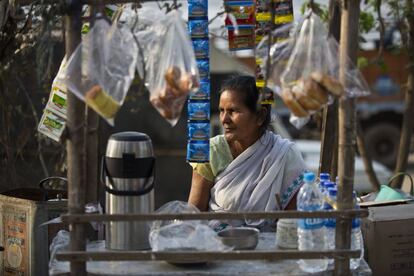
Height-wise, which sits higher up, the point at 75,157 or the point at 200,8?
the point at 200,8

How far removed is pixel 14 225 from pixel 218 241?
136 centimetres

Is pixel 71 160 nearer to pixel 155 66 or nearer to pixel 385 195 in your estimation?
pixel 155 66

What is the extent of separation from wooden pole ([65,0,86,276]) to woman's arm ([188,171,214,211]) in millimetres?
1031

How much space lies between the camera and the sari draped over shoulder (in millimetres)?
3174

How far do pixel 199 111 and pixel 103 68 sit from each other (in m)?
0.82

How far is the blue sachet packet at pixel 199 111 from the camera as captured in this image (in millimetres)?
3049

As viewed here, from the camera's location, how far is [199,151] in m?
3.04

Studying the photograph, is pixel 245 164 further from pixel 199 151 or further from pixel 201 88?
pixel 201 88

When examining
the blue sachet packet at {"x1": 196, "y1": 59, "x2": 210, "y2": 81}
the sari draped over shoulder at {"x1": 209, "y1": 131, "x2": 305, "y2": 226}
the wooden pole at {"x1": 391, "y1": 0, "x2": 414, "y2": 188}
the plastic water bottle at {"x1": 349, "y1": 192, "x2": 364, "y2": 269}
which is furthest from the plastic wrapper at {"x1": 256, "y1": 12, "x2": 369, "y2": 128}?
the wooden pole at {"x1": 391, "y1": 0, "x2": 414, "y2": 188}

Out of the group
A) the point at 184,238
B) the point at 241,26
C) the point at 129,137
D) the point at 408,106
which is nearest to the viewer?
the point at 184,238

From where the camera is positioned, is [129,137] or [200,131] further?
[200,131]

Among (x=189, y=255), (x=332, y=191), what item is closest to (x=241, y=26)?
(x=332, y=191)

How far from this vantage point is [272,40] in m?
2.46

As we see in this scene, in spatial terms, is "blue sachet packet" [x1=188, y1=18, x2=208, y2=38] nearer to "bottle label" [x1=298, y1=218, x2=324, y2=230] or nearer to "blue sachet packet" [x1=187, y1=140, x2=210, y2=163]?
"blue sachet packet" [x1=187, y1=140, x2=210, y2=163]
